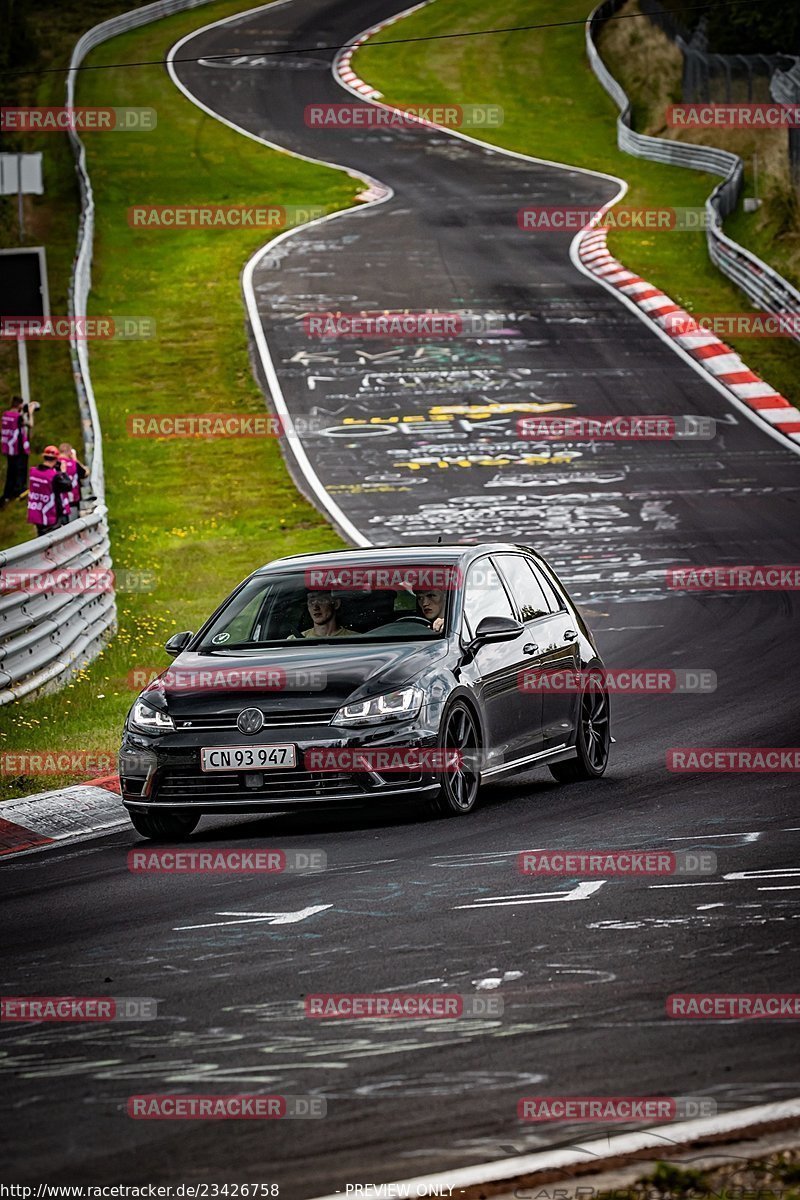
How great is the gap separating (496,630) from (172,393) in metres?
23.5

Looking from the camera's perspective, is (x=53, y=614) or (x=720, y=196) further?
(x=720, y=196)

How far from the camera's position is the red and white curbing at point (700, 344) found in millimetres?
30938

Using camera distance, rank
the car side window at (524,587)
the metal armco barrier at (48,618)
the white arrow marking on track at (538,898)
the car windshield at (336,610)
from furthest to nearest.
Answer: the metal armco barrier at (48,618) → the car side window at (524,587) → the car windshield at (336,610) → the white arrow marking on track at (538,898)

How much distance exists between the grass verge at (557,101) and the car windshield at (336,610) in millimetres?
21531

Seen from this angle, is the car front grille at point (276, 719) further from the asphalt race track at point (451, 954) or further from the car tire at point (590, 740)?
the car tire at point (590, 740)

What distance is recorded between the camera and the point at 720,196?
140ft

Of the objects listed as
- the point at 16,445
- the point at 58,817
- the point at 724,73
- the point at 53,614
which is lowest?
the point at 16,445

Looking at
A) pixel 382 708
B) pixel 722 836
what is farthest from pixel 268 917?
pixel 722 836

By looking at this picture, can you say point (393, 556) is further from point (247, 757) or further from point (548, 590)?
point (247, 757)

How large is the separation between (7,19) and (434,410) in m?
35.5

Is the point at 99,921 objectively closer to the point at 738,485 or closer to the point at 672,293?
the point at 738,485

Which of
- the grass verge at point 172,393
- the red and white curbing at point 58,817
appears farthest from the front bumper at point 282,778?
the grass verge at point 172,393

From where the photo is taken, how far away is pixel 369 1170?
195 inches

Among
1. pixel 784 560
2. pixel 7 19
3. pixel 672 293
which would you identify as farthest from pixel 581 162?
pixel 784 560
